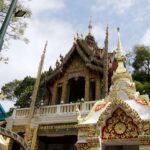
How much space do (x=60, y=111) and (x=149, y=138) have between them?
8.20 meters

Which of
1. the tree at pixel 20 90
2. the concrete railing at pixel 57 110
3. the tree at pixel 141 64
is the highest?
the tree at pixel 141 64

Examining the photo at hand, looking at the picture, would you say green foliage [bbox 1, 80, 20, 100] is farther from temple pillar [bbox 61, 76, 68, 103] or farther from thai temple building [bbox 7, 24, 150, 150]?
temple pillar [bbox 61, 76, 68, 103]

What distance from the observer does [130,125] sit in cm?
885

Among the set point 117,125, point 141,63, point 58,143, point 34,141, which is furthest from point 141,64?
point 117,125

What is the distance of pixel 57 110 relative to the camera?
52.5 feet

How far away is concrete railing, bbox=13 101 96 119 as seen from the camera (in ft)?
49.9

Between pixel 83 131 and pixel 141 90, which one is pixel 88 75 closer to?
pixel 141 90

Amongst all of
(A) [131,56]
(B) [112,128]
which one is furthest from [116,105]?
(A) [131,56]

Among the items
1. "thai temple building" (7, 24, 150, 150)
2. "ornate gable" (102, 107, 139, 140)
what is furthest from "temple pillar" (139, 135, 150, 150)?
"ornate gable" (102, 107, 139, 140)

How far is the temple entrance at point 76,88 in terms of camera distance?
2087 cm

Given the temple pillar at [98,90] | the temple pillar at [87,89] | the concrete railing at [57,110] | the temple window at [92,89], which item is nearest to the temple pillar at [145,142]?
the concrete railing at [57,110]

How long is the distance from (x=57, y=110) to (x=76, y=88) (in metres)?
6.41

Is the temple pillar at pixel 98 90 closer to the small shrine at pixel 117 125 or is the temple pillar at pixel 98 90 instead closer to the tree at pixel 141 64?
the small shrine at pixel 117 125

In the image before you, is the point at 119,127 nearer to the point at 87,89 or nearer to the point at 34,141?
the point at 34,141
